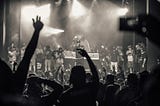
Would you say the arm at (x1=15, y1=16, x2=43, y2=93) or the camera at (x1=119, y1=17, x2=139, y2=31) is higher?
the camera at (x1=119, y1=17, x2=139, y2=31)

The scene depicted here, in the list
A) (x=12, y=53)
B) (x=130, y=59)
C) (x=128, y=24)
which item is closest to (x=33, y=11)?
(x=12, y=53)

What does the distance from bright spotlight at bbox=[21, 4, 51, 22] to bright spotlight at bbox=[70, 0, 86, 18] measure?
1.16 meters

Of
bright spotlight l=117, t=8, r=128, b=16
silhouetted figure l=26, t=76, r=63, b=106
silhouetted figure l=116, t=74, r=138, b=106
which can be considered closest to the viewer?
silhouetted figure l=26, t=76, r=63, b=106

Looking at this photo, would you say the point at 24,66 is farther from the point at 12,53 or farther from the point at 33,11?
the point at 33,11

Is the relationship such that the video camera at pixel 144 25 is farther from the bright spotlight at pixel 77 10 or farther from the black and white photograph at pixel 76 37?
the bright spotlight at pixel 77 10

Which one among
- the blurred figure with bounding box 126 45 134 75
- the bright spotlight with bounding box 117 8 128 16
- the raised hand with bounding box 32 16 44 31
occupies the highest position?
the bright spotlight with bounding box 117 8 128 16

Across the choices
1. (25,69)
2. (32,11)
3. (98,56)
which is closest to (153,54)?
(98,56)

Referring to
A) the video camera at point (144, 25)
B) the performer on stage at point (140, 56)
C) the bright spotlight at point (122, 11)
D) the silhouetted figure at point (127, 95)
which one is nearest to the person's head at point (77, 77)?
the silhouetted figure at point (127, 95)

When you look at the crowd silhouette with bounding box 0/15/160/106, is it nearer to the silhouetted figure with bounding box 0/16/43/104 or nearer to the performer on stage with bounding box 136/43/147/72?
the silhouetted figure with bounding box 0/16/43/104

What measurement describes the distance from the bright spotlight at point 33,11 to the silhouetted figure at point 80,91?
14.6m

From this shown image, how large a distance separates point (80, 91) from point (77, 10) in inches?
581

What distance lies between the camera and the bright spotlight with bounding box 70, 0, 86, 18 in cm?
1692

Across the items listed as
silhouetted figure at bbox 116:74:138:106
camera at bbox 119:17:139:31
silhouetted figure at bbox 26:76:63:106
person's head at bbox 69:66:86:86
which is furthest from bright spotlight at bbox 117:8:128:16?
camera at bbox 119:17:139:31

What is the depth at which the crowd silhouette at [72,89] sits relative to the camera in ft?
3.67
